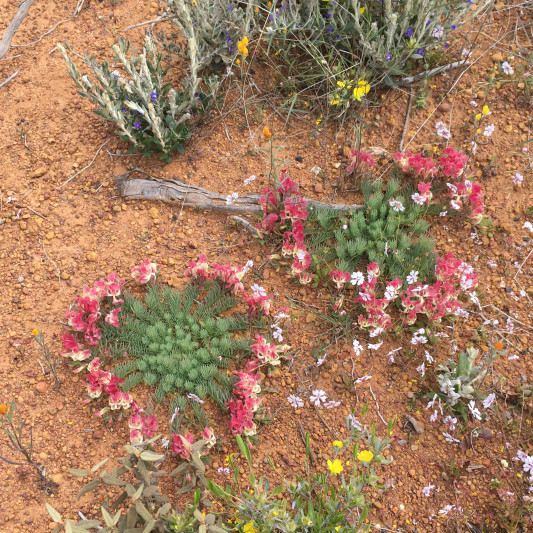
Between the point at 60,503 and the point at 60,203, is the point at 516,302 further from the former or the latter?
the point at 60,203

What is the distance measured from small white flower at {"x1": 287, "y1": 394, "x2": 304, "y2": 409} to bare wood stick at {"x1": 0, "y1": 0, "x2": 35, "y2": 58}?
3.76 meters

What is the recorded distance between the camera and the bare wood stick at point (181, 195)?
3738 mm

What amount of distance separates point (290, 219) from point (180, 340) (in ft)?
3.84

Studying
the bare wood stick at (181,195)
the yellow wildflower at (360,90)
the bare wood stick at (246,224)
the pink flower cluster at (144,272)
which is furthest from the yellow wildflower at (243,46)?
the pink flower cluster at (144,272)

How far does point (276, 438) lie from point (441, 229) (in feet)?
6.34

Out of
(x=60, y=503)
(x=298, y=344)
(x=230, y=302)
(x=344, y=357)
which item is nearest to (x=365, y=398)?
(x=344, y=357)

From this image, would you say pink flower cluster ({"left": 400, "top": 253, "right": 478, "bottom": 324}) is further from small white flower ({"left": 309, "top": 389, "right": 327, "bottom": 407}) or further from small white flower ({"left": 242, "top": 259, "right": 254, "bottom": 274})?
small white flower ({"left": 242, "top": 259, "right": 254, "bottom": 274})

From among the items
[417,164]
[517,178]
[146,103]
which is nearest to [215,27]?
[146,103]

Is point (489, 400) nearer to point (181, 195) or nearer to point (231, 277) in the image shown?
point (231, 277)

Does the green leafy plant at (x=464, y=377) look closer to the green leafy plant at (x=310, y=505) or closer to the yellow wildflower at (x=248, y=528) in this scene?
the green leafy plant at (x=310, y=505)

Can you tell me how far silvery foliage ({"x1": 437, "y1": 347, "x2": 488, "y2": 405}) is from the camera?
9.72 ft

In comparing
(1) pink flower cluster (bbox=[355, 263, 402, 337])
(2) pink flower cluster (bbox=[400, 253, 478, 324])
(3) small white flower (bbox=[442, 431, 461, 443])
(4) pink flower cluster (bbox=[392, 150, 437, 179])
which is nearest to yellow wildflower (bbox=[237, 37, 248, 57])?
(4) pink flower cluster (bbox=[392, 150, 437, 179])

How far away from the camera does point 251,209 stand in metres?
3.71

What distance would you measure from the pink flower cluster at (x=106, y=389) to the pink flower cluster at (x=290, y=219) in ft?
4.43
